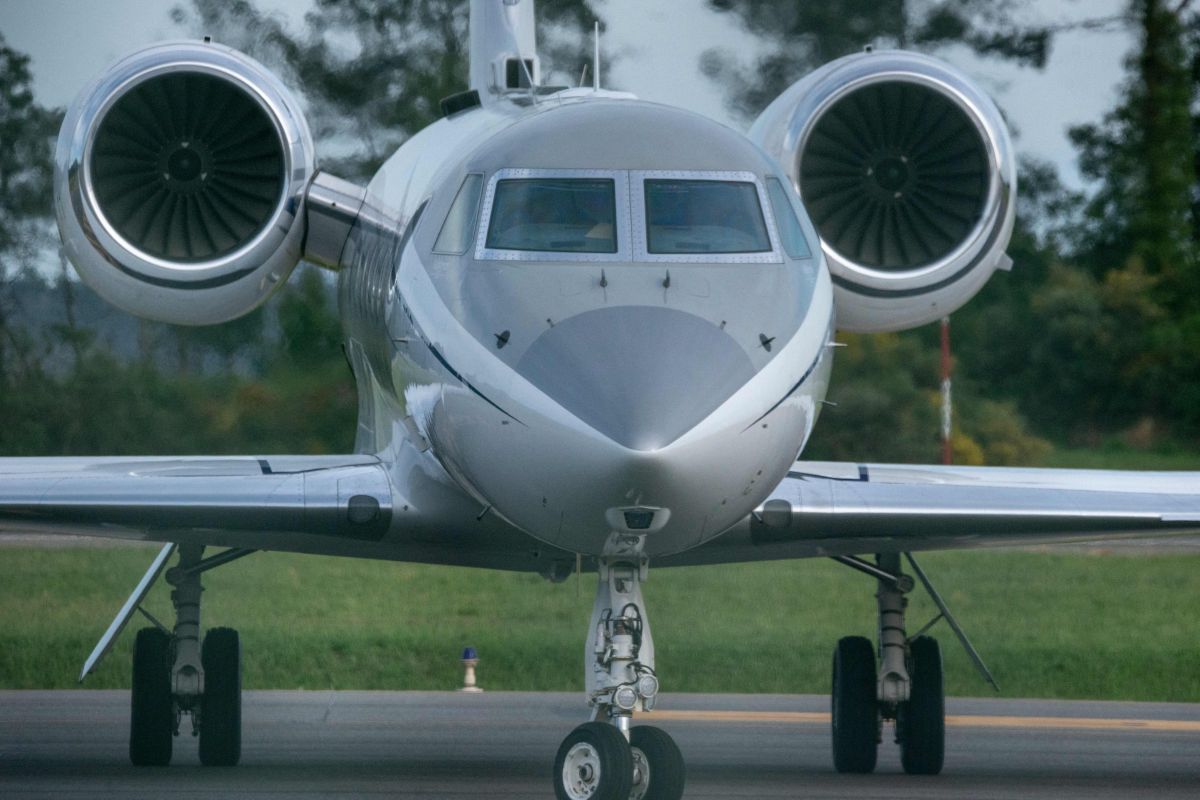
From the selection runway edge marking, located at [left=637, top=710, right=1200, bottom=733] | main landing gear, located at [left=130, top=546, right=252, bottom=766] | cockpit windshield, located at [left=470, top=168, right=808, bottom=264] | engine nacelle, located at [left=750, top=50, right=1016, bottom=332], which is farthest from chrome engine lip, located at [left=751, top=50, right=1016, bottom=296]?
runway edge marking, located at [left=637, top=710, right=1200, bottom=733]

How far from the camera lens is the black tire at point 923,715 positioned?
13039mm

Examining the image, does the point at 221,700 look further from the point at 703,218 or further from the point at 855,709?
the point at 703,218

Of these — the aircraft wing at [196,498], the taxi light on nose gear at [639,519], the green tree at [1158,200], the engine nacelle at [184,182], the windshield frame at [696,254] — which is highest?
the green tree at [1158,200]

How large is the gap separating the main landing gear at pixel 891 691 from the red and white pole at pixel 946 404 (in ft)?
41.9

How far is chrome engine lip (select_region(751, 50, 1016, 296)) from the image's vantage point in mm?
12781

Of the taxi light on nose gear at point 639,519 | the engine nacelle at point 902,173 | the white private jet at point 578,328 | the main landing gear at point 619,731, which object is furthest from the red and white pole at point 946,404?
the taxi light on nose gear at point 639,519

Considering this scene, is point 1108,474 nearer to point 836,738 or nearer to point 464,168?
point 836,738

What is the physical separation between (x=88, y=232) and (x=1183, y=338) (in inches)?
681

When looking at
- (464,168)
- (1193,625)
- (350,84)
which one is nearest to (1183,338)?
(1193,625)

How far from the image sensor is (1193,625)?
2217 centimetres

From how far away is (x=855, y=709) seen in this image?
13.2m

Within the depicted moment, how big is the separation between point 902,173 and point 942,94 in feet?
1.76

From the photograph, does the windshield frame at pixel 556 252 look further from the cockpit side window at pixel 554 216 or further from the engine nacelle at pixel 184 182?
the engine nacelle at pixel 184 182

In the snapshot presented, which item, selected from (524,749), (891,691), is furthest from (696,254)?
(524,749)
